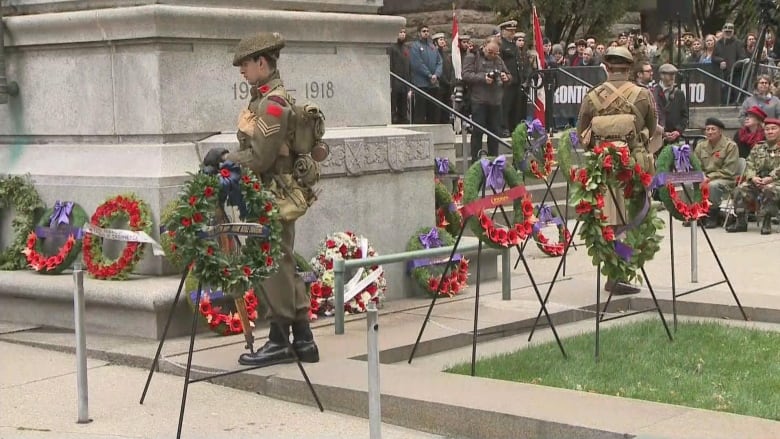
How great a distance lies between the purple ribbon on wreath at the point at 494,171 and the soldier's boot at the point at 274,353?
1767 mm

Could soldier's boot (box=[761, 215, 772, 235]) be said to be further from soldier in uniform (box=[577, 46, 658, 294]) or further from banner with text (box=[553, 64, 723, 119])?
banner with text (box=[553, 64, 723, 119])

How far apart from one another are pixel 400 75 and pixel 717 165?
5526mm

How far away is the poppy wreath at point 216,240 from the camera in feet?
23.4

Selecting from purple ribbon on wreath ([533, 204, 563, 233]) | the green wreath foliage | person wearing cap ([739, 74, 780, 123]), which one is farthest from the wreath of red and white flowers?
person wearing cap ([739, 74, 780, 123])

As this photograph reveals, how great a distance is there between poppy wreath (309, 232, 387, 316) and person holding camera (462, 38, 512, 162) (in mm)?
8797

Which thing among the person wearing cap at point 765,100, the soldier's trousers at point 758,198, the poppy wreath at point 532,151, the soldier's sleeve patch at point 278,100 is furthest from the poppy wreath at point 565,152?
the person wearing cap at point 765,100

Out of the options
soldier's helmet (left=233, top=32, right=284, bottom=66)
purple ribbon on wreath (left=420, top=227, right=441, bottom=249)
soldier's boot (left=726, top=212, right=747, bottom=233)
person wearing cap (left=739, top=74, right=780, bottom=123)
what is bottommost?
A: soldier's boot (left=726, top=212, right=747, bottom=233)

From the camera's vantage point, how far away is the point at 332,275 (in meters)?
10.1

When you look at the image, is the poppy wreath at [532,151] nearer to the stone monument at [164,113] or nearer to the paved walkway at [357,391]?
the stone monument at [164,113]

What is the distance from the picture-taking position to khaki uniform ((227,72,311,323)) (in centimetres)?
784

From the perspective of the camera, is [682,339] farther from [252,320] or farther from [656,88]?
[656,88]

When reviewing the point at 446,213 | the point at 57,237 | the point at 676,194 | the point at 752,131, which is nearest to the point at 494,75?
the point at 752,131

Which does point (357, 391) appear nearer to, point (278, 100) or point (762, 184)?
point (278, 100)

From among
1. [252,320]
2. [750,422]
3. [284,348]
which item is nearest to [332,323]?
[252,320]
